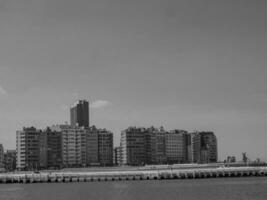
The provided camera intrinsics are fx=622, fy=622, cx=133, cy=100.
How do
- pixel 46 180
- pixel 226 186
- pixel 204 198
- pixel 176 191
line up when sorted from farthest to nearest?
pixel 46 180, pixel 226 186, pixel 176 191, pixel 204 198

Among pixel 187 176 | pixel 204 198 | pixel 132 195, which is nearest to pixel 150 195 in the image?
pixel 132 195

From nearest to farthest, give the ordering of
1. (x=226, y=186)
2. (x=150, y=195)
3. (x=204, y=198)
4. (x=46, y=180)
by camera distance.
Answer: (x=204, y=198)
(x=150, y=195)
(x=226, y=186)
(x=46, y=180)

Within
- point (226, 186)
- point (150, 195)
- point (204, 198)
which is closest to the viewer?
point (204, 198)

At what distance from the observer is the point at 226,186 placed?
103 meters

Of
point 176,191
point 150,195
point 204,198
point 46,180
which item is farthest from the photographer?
point 46,180

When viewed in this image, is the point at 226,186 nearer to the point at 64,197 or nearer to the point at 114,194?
the point at 114,194

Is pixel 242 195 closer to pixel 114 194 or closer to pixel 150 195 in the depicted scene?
pixel 150 195

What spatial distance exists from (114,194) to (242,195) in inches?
738

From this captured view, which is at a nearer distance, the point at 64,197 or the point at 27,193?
the point at 64,197

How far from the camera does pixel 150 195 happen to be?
8738cm

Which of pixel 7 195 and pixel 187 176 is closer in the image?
pixel 7 195

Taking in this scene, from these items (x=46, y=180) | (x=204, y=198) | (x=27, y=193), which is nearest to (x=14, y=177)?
(x=46, y=180)

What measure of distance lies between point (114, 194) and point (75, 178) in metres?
45.4

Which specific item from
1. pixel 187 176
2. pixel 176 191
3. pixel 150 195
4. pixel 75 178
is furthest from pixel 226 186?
pixel 75 178
